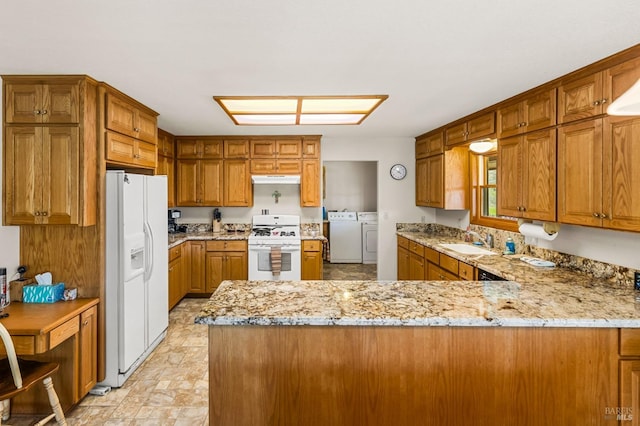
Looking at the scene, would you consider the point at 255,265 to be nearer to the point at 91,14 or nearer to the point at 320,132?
the point at 320,132

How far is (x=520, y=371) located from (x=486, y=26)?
5.56 feet

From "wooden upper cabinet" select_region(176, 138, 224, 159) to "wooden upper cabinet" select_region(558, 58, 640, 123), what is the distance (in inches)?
160

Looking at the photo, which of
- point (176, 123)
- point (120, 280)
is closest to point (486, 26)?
point (120, 280)

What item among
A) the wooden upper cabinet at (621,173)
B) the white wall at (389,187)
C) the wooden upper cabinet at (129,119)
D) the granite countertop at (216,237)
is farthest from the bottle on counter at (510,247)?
the wooden upper cabinet at (129,119)

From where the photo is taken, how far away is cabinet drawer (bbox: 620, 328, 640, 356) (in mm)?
1572

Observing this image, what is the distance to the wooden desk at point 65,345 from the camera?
6.89 feet

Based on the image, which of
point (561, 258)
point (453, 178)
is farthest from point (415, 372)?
point (453, 178)

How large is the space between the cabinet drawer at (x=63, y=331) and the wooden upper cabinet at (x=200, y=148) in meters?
3.05

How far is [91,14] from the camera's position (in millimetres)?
1575

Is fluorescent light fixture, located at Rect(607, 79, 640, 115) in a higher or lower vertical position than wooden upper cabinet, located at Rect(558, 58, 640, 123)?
lower

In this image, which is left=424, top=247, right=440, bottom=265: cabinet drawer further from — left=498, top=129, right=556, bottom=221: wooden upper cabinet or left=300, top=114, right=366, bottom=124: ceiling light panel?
left=300, top=114, right=366, bottom=124: ceiling light panel

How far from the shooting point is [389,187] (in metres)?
5.19

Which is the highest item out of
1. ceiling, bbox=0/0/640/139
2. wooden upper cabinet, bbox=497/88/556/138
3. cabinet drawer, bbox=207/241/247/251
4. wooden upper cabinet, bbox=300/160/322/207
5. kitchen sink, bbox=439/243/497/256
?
ceiling, bbox=0/0/640/139

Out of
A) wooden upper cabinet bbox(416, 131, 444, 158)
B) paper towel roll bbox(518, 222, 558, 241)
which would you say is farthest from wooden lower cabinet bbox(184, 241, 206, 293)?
paper towel roll bbox(518, 222, 558, 241)
